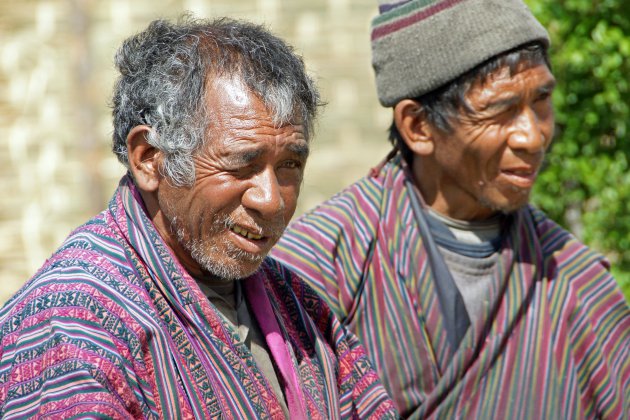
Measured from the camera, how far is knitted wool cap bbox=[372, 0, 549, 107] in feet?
11.9

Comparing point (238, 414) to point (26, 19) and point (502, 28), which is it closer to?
point (502, 28)

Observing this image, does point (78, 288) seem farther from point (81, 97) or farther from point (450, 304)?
point (81, 97)

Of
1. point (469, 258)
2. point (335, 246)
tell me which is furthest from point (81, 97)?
point (469, 258)

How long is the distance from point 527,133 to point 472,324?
70cm

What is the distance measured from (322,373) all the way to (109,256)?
73cm

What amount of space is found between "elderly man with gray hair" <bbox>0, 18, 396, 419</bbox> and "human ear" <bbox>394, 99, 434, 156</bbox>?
1.07 m

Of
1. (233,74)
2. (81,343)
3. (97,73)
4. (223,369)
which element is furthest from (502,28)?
(97,73)

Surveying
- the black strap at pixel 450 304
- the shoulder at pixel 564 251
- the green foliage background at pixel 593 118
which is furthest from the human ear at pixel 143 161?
the green foliage background at pixel 593 118

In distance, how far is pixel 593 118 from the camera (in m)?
5.19

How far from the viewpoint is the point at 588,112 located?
523 centimetres

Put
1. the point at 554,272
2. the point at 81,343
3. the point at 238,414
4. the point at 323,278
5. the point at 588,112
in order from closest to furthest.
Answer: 1. the point at 81,343
2. the point at 238,414
3. the point at 323,278
4. the point at 554,272
5. the point at 588,112

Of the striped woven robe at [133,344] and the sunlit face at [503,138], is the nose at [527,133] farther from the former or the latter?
the striped woven robe at [133,344]

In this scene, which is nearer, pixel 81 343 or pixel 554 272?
pixel 81 343

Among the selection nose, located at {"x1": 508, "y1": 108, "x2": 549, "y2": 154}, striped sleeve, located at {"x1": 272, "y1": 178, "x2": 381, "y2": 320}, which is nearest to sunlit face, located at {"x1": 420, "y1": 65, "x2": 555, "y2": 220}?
nose, located at {"x1": 508, "y1": 108, "x2": 549, "y2": 154}
